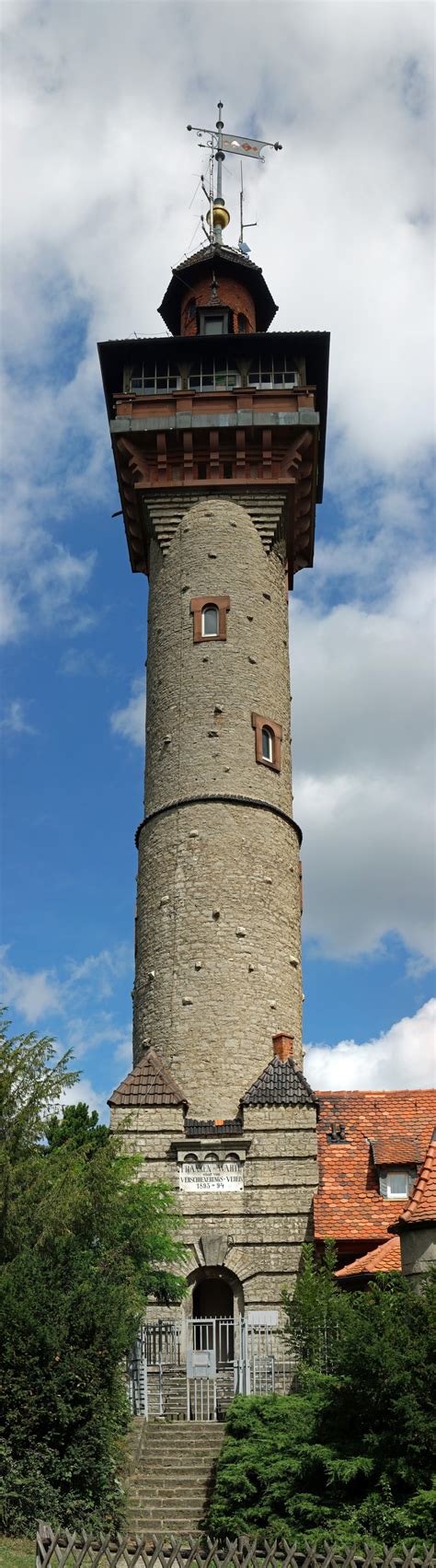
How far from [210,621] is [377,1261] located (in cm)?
1426

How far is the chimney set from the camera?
86.9 feet

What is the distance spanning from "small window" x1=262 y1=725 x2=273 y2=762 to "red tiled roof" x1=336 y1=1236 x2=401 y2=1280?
1049 cm

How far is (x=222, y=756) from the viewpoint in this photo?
95.3 feet

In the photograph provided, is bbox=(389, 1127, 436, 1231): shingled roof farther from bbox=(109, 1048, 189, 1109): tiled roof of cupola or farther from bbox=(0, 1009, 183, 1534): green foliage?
bbox=(109, 1048, 189, 1109): tiled roof of cupola

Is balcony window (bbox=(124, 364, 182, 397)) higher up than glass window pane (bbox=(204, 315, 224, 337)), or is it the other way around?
glass window pane (bbox=(204, 315, 224, 337))

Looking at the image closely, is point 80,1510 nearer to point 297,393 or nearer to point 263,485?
point 263,485

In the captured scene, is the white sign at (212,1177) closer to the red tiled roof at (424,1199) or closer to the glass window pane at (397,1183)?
the glass window pane at (397,1183)

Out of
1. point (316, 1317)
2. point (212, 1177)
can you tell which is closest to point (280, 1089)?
point (212, 1177)

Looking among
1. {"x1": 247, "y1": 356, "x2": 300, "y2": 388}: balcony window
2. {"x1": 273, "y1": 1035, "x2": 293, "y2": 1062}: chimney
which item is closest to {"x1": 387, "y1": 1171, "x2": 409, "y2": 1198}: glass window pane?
{"x1": 273, "y1": 1035, "x2": 293, "y2": 1062}: chimney

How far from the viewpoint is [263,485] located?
3241 cm

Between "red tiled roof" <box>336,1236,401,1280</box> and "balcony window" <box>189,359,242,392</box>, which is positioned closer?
"red tiled roof" <box>336,1236,401,1280</box>

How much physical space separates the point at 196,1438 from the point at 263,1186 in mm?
5583

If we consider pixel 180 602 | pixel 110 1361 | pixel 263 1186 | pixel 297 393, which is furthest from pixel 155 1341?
pixel 297 393

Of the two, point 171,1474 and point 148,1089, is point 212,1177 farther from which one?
point 171,1474
